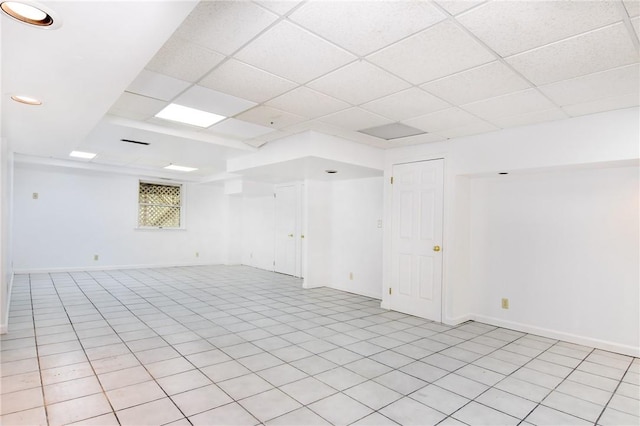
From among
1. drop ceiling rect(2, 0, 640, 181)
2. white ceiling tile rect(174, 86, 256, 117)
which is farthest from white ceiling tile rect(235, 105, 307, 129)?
white ceiling tile rect(174, 86, 256, 117)

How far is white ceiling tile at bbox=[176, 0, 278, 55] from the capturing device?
1.82 m

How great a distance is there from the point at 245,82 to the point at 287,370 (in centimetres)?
243

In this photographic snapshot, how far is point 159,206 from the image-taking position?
8.95m

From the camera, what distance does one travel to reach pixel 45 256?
24.0 ft

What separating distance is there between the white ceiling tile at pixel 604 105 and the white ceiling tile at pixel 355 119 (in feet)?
5.67

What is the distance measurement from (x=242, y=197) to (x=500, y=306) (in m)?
7.22

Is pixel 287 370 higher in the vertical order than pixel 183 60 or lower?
lower

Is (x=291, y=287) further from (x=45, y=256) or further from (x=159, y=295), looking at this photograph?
(x=45, y=256)

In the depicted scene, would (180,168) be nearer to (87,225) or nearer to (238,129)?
(87,225)

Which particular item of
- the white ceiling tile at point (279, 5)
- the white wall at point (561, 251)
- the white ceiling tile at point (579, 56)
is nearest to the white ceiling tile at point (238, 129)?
the white ceiling tile at point (279, 5)

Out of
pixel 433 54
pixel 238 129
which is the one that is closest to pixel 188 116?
pixel 238 129

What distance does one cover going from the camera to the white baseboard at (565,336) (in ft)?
11.3

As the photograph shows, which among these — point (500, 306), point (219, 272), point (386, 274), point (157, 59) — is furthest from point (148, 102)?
point (219, 272)

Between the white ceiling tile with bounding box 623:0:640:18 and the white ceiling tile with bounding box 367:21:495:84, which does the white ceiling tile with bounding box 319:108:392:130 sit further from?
the white ceiling tile with bounding box 623:0:640:18
